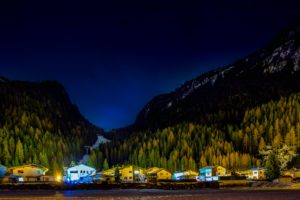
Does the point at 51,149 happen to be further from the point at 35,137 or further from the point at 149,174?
the point at 149,174

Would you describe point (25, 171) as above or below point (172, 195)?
above

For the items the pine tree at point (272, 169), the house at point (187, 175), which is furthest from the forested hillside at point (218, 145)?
the pine tree at point (272, 169)

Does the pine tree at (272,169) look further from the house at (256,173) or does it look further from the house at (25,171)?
the house at (25,171)

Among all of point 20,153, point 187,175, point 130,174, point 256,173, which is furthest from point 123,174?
point 20,153

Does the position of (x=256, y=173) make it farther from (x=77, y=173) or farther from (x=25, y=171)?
(x=25, y=171)

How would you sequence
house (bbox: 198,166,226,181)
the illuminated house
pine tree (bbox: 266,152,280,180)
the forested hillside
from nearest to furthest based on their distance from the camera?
pine tree (bbox: 266,152,280,180), the illuminated house, house (bbox: 198,166,226,181), the forested hillside

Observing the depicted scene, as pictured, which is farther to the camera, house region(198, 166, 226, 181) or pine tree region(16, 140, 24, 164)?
pine tree region(16, 140, 24, 164)

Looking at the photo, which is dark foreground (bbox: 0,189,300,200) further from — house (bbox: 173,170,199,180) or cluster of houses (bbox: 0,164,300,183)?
house (bbox: 173,170,199,180)

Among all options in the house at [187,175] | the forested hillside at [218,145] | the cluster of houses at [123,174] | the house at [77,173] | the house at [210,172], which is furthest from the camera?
the forested hillside at [218,145]

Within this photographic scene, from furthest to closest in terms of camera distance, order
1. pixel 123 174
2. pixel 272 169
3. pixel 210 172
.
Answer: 1. pixel 123 174
2. pixel 210 172
3. pixel 272 169

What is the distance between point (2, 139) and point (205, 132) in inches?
3223

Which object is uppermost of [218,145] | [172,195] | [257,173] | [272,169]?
[218,145]

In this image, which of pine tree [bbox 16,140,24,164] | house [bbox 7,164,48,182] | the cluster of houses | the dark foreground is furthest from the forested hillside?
the dark foreground

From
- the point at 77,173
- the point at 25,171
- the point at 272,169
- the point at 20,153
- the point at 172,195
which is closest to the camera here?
the point at 172,195
